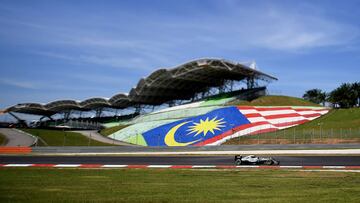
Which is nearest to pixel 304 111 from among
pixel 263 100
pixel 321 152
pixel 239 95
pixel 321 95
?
pixel 263 100

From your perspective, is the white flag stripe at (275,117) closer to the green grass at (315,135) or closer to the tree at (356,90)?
the green grass at (315,135)

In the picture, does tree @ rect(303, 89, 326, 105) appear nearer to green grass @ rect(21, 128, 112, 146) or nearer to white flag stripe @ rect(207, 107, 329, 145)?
white flag stripe @ rect(207, 107, 329, 145)

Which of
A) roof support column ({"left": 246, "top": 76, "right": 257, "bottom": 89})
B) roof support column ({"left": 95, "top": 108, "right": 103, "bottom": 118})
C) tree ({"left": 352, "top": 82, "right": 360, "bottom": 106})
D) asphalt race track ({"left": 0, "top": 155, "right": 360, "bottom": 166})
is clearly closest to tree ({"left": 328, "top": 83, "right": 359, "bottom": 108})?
tree ({"left": 352, "top": 82, "right": 360, "bottom": 106})

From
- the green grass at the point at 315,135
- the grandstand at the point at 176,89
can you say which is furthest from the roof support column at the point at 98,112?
the green grass at the point at 315,135

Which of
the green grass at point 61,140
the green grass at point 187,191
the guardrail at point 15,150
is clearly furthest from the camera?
the green grass at point 61,140

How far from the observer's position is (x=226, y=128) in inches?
2419

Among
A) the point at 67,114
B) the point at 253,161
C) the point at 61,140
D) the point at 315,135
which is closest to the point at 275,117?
the point at 315,135

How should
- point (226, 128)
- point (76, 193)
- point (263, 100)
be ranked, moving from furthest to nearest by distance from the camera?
point (263, 100), point (226, 128), point (76, 193)

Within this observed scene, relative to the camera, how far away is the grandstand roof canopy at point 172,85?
258 ft

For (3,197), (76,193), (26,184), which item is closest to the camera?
(3,197)

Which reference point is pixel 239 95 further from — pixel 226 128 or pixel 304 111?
pixel 226 128

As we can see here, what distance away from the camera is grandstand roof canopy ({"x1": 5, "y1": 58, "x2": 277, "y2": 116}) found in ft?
258

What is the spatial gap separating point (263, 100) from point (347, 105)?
140ft

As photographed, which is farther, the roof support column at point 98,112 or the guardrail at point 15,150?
the roof support column at point 98,112
